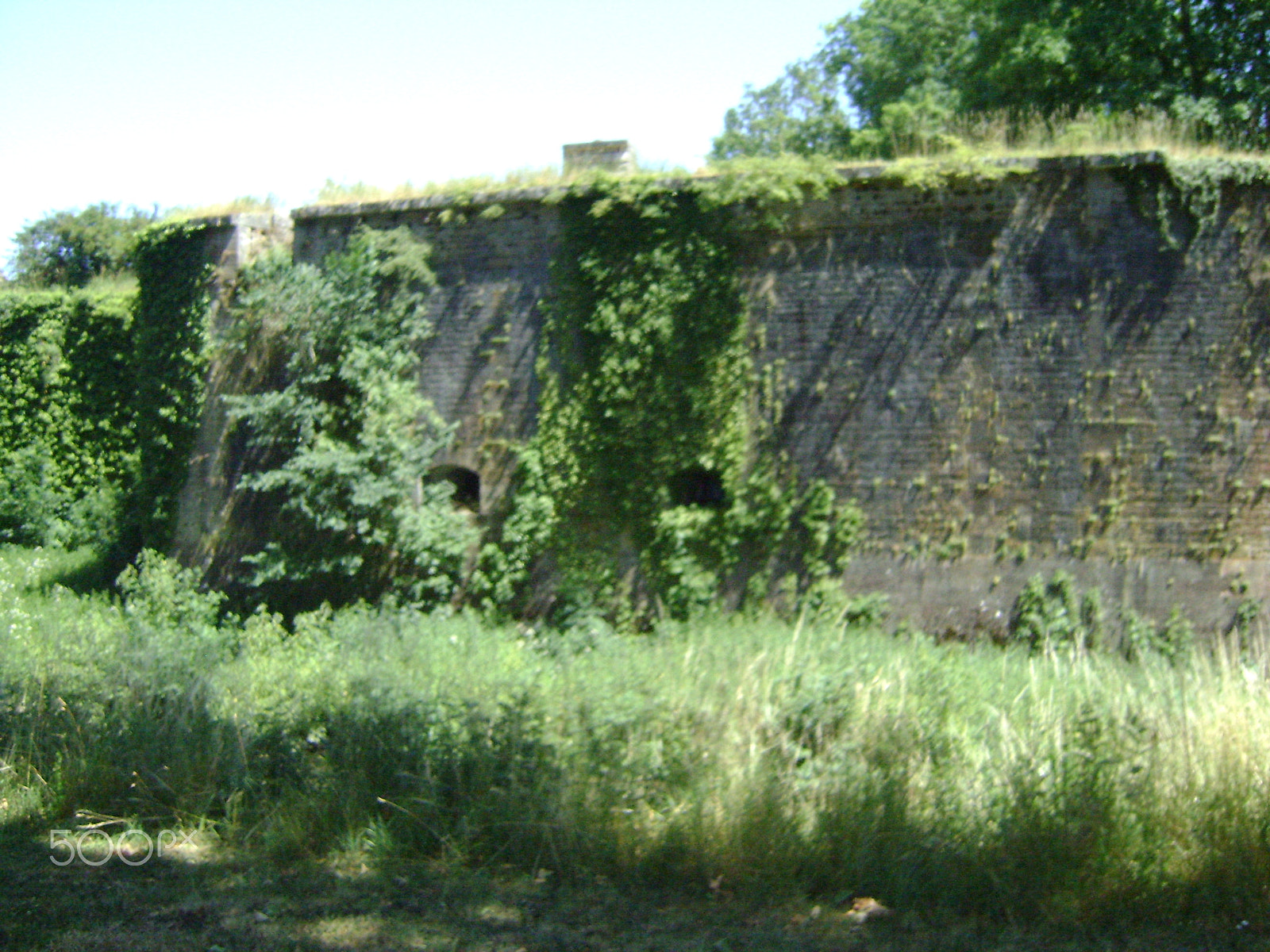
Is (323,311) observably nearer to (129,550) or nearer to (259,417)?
(259,417)

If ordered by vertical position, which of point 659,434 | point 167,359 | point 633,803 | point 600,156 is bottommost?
point 633,803

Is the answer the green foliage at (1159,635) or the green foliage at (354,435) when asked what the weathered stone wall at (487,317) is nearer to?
the green foliage at (354,435)

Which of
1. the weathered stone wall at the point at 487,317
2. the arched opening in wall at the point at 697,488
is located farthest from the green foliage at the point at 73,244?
the arched opening in wall at the point at 697,488

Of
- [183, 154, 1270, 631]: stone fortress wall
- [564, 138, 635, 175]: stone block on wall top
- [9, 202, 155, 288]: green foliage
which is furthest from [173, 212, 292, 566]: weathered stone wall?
[9, 202, 155, 288]: green foliage

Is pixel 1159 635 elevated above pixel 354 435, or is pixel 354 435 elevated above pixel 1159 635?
pixel 354 435

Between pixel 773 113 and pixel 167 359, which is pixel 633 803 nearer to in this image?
pixel 167 359

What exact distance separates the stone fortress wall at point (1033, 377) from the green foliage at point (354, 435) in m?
4.07

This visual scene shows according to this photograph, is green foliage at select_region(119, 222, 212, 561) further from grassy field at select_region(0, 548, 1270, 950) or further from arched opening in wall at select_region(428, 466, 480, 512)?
grassy field at select_region(0, 548, 1270, 950)

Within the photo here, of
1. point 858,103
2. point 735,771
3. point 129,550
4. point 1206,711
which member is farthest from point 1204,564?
point 858,103

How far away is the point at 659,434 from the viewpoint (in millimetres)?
11672

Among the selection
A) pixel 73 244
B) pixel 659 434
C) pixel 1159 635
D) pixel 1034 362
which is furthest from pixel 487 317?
pixel 73 244

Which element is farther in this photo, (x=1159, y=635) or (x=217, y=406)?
(x=217, y=406)

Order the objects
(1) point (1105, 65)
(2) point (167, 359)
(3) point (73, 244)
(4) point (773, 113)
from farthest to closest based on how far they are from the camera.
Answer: (4) point (773, 113), (3) point (73, 244), (1) point (1105, 65), (2) point (167, 359)

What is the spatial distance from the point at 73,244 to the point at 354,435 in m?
17.5
